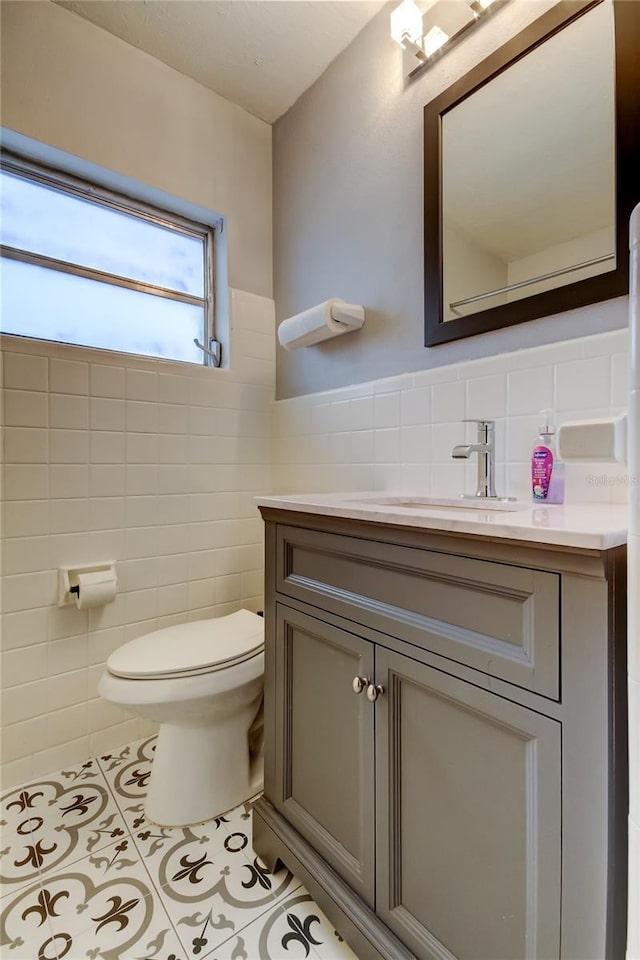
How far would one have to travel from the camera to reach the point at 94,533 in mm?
1544

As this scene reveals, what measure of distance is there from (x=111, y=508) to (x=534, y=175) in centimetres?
163

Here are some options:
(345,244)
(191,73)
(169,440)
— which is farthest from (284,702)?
(191,73)

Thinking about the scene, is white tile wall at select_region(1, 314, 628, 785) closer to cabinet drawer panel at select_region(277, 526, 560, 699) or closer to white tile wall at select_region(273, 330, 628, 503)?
white tile wall at select_region(273, 330, 628, 503)

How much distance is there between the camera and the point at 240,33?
1.56 meters

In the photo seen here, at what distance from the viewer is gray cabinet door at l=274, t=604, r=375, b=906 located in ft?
2.76

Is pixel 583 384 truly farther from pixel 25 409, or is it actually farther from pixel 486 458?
pixel 25 409

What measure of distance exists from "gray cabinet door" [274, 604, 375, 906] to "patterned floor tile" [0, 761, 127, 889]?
22.0 inches

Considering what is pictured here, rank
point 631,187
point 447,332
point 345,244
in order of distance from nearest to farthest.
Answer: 1. point 631,187
2. point 447,332
3. point 345,244

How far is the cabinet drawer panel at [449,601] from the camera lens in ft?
1.91

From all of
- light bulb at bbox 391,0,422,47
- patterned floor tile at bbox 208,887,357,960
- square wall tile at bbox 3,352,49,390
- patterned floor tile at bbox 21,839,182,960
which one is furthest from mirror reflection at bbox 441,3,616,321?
patterned floor tile at bbox 21,839,182,960

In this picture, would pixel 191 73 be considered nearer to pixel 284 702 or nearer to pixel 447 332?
pixel 447 332

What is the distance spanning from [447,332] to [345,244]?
0.64 m

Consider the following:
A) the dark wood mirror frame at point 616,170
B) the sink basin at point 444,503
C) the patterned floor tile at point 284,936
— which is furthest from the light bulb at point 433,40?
the patterned floor tile at point 284,936

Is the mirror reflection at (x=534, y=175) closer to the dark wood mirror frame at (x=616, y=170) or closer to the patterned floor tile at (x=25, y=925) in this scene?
the dark wood mirror frame at (x=616, y=170)
